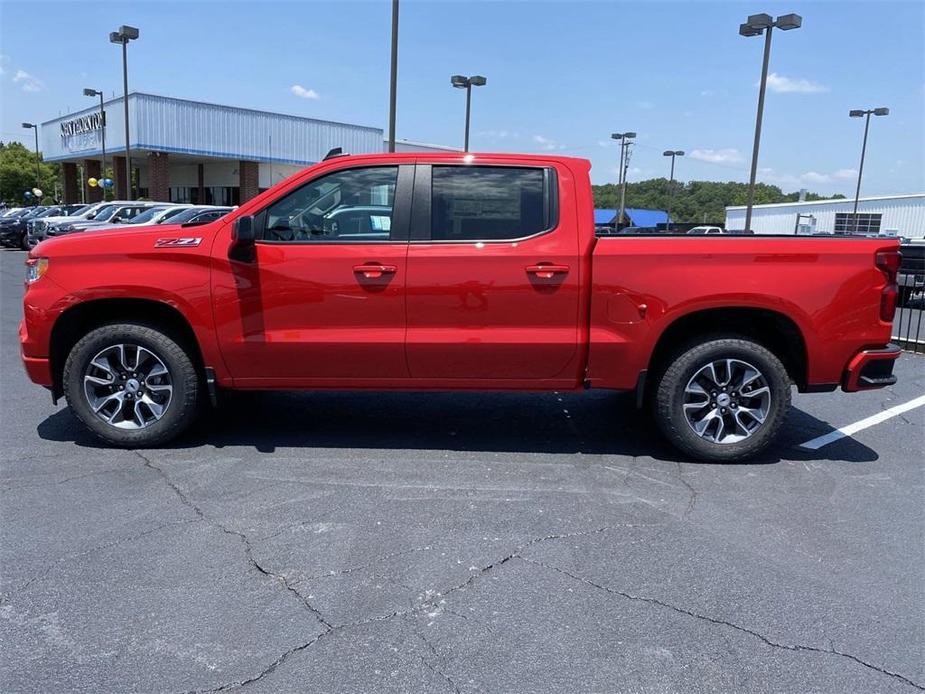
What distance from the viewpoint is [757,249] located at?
4852mm

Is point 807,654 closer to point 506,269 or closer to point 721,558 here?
point 721,558

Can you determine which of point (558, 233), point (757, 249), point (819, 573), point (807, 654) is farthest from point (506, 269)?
point (807, 654)

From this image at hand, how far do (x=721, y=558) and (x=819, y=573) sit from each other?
45cm

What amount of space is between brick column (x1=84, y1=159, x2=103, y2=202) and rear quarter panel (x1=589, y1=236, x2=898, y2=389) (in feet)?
166

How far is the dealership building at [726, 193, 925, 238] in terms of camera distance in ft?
165

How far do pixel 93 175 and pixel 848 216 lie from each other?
53.2 m

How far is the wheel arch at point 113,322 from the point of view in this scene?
511 cm

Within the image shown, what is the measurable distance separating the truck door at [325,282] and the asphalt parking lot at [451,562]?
0.72m

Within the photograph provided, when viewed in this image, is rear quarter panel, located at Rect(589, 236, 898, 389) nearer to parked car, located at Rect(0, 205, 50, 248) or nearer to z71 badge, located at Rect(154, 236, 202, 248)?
z71 badge, located at Rect(154, 236, 202, 248)

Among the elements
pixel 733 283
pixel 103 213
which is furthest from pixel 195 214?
pixel 733 283

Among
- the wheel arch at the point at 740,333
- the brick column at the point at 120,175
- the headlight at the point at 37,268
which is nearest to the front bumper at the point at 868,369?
the wheel arch at the point at 740,333

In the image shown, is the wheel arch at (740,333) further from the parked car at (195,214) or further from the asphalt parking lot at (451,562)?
the parked car at (195,214)

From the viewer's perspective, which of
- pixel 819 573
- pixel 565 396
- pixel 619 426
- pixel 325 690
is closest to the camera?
pixel 325 690

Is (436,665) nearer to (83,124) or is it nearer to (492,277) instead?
(492,277)
